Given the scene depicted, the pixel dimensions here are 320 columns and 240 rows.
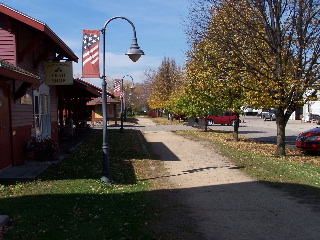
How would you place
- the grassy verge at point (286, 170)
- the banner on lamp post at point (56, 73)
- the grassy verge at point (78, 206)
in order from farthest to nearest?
the banner on lamp post at point (56, 73)
the grassy verge at point (286, 170)
the grassy verge at point (78, 206)

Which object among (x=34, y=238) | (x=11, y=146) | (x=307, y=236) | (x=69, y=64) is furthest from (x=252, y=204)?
(x=69, y=64)

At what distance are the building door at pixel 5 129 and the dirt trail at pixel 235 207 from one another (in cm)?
415

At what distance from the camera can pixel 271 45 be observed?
13.9m

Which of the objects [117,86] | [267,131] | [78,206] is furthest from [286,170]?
[117,86]

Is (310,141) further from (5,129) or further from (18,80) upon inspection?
(5,129)

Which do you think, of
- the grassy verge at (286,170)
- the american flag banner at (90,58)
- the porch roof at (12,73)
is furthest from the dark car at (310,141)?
the porch roof at (12,73)

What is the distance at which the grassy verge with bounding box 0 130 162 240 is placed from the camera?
537cm

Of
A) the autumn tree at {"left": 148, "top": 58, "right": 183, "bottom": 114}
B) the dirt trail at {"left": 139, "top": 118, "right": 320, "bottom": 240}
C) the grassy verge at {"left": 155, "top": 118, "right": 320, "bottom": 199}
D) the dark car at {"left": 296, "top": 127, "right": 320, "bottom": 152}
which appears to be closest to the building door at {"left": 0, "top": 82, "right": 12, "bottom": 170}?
the dirt trail at {"left": 139, "top": 118, "right": 320, "bottom": 240}

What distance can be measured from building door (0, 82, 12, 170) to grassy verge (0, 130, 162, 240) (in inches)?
42.2

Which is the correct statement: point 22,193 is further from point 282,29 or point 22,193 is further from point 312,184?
point 282,29

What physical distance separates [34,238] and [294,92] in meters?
11.6

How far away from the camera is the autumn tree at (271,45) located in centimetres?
1343

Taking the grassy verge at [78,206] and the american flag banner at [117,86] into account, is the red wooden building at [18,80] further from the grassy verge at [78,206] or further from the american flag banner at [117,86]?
the american flag banner at [117,86]

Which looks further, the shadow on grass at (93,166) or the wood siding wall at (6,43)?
the wood siding wall at (6,43)
